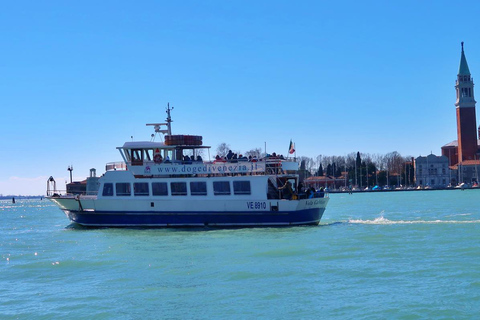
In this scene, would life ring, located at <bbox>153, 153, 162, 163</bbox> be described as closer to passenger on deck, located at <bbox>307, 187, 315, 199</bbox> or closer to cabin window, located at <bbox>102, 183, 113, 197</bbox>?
cabin window, located at <bbox>102, 183, 113, 197</bbox>

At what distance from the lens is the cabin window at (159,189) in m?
32.5

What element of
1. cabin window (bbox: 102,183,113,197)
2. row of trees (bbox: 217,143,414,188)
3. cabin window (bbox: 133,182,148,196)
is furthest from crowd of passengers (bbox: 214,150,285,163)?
row of trees (bbox: 217,143,414,188)

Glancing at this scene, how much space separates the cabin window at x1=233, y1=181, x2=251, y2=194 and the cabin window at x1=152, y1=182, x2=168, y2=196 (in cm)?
365

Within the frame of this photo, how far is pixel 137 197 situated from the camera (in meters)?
32.7

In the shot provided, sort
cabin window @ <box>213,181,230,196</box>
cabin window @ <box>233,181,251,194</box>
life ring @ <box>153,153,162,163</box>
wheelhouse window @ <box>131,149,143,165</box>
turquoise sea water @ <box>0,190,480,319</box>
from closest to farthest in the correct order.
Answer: turquoise sea water @ <box>0,190,480,319</box> < cabin window @ <box>233,181,251,194</box> < cabin window @ <box>213,181,230,196</box> < life ring @ <box>153,153,162,163</box> < wheelhouse window @ <box>131,149,143,165</box>

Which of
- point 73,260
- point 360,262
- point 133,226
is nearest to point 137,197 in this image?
point 133,226

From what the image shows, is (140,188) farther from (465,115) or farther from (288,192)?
(465,115)

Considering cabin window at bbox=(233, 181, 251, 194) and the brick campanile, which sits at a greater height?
the brick campanile

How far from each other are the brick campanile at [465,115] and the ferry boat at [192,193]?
416 feet

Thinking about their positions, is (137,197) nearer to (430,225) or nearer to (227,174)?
(227,174)

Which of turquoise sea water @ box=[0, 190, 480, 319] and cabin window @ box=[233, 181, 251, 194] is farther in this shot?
cabin window @ box=[233, 181, 251, 194]

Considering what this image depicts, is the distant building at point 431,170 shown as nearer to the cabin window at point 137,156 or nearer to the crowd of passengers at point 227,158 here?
the crowd of passengers at point 227,158

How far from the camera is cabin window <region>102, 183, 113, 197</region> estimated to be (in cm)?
3314

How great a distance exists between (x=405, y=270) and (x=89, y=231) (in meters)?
19.6
